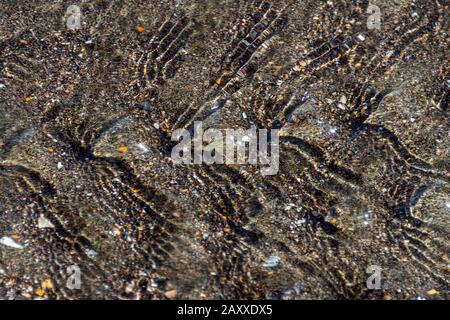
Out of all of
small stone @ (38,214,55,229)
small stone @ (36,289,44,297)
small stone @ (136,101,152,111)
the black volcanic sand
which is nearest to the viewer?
small stone @ (36,289,44,297)

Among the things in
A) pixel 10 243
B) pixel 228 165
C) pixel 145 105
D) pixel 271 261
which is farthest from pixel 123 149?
pixel 271 261

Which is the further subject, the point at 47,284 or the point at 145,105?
the point at 145,105

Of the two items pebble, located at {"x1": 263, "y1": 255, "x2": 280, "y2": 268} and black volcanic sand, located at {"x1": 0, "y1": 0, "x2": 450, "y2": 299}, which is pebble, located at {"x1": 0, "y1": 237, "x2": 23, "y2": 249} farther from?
pebble, located at {"x1": 263, "y1": 255, "x2": 280, "y2": 268}

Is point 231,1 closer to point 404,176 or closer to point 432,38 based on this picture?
point 432,38

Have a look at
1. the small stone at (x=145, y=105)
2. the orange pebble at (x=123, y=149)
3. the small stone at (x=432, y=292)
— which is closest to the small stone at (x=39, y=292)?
the orange pebble at (x=123, y=149)

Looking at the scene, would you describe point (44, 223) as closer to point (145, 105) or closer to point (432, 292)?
point (145, 105)

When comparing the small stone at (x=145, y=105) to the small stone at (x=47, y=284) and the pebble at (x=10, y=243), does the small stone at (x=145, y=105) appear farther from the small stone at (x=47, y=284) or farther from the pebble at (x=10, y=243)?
the small stone at (x=47, y=284)

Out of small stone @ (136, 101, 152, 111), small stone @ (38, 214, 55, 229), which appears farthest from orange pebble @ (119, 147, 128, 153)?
small stone @ (38, 214, 55, 229)

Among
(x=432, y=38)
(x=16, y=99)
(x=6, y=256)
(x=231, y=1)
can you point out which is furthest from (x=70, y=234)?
(x=432, y=38)
